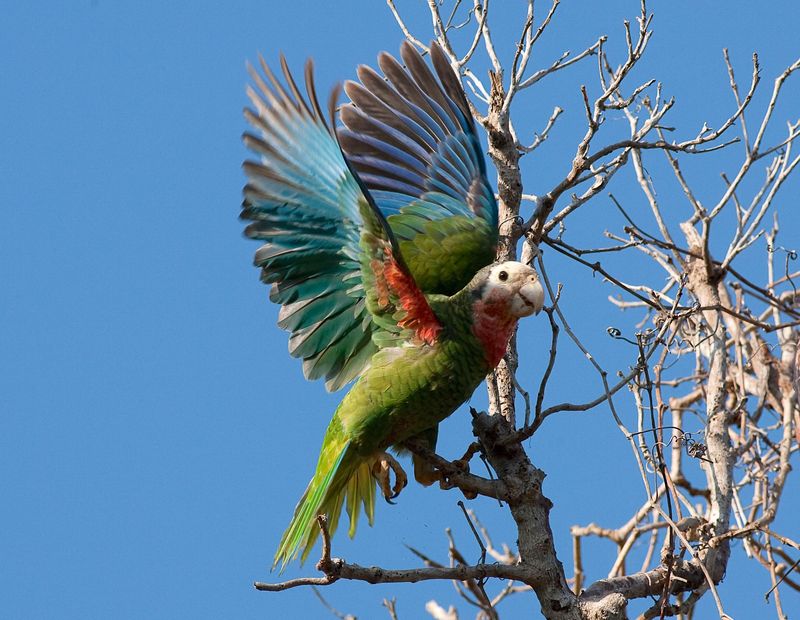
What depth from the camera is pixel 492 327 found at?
3.75 m

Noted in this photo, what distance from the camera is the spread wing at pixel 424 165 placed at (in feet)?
14.1

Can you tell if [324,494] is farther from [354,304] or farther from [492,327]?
[492,327]

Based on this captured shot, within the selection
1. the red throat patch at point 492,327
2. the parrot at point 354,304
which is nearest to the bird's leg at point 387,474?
the parrot at point 354,304

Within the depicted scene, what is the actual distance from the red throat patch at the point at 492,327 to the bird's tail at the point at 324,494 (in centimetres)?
62

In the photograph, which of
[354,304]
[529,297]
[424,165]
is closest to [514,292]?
[529,297]

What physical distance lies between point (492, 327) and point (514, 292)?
15 cm

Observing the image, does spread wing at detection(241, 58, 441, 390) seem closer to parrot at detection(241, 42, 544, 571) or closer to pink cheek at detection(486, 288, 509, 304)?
parrot at detection(241, 42, 544, 571)

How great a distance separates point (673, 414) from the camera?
470 centimetres

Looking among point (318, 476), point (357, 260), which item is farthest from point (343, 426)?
point (357, 260)

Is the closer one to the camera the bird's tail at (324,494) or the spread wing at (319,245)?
the spread wing at (319,245)

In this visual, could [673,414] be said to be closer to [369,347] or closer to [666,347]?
[666,347]

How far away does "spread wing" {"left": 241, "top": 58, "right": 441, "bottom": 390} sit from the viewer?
3.66m

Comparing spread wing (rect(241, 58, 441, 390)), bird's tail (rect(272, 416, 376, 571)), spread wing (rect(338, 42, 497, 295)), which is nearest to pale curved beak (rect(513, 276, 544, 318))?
spread wing (rect(241, 58, 441, 390))

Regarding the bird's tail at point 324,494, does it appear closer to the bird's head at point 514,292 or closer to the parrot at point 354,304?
the parrot at point 354,304
